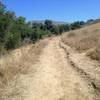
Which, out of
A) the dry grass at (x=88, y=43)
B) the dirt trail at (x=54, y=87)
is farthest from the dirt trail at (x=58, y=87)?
the dry grass at (x=88, y=43)

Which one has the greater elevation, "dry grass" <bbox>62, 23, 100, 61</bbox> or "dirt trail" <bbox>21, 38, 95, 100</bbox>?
"dry grass" <bbox>62, 23, 100, 61</bbox>

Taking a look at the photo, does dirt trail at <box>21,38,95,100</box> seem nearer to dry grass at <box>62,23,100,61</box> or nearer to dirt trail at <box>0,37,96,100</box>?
dirt trail at <box>0,37,96,100</box>

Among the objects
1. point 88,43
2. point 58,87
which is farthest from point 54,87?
point 88,43

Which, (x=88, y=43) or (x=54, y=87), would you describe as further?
(x=88, y=43)

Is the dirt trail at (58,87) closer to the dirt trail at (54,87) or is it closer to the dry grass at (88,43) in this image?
the dirt trail at (54,87)

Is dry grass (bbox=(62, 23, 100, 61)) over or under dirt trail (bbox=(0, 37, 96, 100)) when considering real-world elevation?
over

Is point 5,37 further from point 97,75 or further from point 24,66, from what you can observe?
point 97,75

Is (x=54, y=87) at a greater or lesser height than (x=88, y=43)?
lesser

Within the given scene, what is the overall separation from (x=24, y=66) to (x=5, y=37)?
15870 millimetres

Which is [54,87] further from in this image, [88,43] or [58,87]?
[88,43]

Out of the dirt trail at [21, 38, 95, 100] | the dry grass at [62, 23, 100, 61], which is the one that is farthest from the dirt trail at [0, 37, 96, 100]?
the dry grass at [62, 23, 100, 61]

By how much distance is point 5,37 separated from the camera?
31.0 meters

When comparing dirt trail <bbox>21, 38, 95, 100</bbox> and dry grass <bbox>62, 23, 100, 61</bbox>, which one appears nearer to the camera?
dirt trail <bbox>21, 38, 95, 100</bbox>

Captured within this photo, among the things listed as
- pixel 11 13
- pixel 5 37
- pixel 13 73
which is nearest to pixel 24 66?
pixel 13 73
